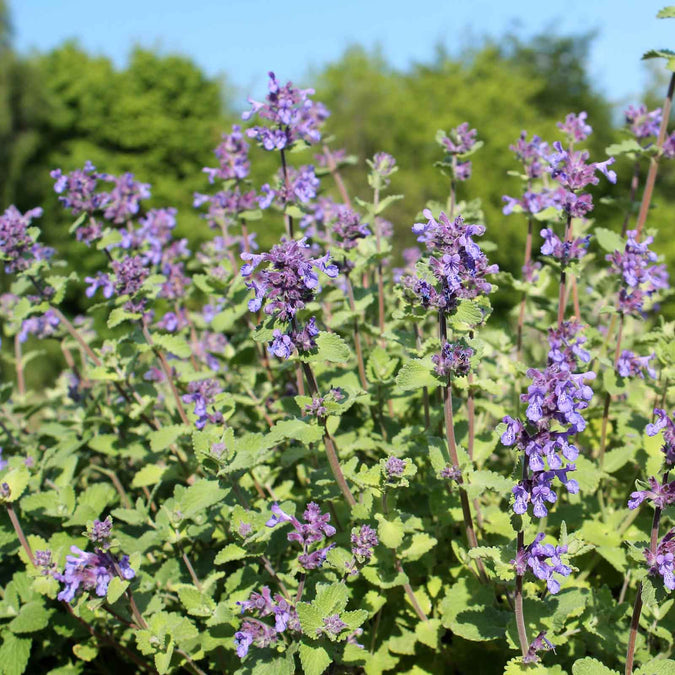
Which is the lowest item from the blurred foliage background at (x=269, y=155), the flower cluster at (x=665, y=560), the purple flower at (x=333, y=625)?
the purple flower at (x=333, y=625)

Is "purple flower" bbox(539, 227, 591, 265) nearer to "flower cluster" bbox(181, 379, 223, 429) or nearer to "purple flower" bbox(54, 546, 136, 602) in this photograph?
"flower cluster" bbox(181, 379, 223, 429)

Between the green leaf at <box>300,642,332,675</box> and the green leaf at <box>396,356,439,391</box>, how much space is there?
96 cm

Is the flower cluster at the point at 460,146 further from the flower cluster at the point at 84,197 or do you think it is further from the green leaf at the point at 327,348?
the flower cluster at the point at 84,197

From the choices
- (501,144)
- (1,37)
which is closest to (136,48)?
(1,37)

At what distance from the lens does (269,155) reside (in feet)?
116

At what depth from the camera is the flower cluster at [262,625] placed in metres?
Result: 2.42

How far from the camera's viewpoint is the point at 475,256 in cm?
221

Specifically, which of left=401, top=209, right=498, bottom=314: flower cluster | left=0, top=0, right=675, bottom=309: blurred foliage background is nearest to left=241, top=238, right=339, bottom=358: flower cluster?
left=401, top=209, right=498, bottom=314: flower cluster

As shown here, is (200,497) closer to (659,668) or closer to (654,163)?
(659,668)

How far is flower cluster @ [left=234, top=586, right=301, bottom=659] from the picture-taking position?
2.42 metres

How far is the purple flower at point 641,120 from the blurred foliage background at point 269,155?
26.4 m

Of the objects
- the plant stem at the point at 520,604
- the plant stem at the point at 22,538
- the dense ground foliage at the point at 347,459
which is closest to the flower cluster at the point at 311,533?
the dense ground foliage at the point at 347,459

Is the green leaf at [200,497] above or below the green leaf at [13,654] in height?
above

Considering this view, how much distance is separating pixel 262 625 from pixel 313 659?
209 millimetres
